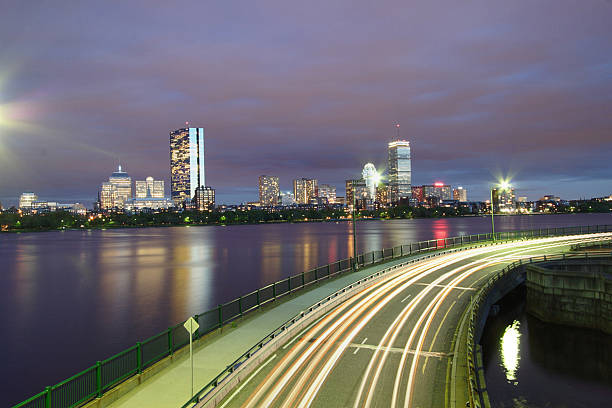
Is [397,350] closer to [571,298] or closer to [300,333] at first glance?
[300,333]

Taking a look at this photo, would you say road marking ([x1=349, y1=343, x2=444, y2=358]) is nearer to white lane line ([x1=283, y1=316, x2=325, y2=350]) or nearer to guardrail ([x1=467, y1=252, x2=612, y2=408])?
guardrail ([x1=467, y1=252, x2=612, y2=408])

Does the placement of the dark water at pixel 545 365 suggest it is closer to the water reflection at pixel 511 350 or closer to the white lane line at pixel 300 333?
the water reflection at pixel 511 350

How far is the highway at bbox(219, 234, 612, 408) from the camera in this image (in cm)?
1451

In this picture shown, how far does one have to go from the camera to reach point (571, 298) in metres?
33.3

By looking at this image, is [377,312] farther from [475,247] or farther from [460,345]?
[475,247]

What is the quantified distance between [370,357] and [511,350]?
669 inches

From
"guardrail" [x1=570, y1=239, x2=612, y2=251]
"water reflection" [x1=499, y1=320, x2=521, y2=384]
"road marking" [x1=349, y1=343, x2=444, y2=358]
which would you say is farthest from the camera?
"guardrail" [x1=570, y1=239, x2=612, y2=251]

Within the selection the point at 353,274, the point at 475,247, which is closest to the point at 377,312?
the point at 353,274

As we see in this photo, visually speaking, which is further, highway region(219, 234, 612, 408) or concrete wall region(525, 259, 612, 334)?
concrete wall region(525, 259, 612, 334)

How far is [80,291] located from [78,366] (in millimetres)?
32875

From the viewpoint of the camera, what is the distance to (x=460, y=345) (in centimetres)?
1905

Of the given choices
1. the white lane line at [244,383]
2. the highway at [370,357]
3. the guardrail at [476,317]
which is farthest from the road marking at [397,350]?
the white lane line at [244,383]

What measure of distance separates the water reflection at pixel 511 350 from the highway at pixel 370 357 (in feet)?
14.9

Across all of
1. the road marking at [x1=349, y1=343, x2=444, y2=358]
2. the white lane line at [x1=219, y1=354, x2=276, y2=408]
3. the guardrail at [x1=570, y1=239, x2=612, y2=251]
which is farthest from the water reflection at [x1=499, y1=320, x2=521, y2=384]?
the guardrail at [x1=570, y1=239, x2=612, y2=251]
